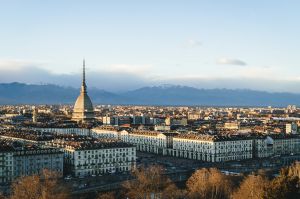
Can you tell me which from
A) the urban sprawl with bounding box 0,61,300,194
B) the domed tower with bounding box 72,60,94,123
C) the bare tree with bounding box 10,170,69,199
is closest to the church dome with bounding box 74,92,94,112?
the domed tower with bounding box 72,60,94,123

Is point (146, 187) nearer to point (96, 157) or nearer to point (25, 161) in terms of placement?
point (25, 161)

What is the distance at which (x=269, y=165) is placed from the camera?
229 feet

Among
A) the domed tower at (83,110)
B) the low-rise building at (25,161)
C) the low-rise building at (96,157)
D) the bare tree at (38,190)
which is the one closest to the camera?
the bare tree at (38,190)

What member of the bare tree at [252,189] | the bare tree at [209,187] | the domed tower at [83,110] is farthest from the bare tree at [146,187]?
the domed tower at [83,110]

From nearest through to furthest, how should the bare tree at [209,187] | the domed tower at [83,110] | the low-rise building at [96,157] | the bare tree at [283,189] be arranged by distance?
the bare tree at [283,189]
the bare tree at [209,187]
the low-rise building at [96,157]
the domed tower at [83,110]

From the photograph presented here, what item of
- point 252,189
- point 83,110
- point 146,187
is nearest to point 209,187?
point 146,187

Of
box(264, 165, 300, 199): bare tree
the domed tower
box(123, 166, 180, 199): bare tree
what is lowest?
box(123, 166, 180, 199): bare tree

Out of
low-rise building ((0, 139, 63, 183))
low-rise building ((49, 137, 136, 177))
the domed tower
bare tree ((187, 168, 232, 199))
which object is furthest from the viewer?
the domed tower

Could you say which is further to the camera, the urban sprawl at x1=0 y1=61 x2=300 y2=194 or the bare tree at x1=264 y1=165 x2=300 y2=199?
the urban sprawl at x1=0 y1=61 x2=300 y2=194

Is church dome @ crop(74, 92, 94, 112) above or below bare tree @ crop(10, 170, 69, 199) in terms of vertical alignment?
above

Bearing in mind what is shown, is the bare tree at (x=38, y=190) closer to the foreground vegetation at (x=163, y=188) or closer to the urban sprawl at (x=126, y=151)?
the foreground vegetation at (x=163, y=188)

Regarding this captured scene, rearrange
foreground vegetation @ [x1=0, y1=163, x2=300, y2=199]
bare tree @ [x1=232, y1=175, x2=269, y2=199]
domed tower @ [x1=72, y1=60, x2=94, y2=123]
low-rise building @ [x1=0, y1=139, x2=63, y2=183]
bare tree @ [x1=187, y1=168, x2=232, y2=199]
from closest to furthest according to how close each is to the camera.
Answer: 1. bare tree @ [x1=232, y1=175, x2=269, y2=199]
2. foreground vegetation @ [x1=0, y1=163, x2=300, y2=199]
3. bare tree @ [x1=187, y1=168, x2=232, y2=199]
4. low-rise building @ [x1=0, y1=139, x2=63, y2=183]
5. domed tower @ [x1=72, y1=60, x2=94, y2=123]

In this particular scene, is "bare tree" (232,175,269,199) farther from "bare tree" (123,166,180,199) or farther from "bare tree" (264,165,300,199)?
"bare tree" (123,166,180,199)

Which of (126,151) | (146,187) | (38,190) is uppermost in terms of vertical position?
(126,151)
